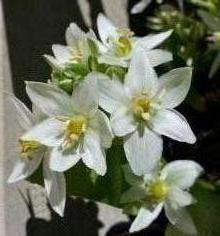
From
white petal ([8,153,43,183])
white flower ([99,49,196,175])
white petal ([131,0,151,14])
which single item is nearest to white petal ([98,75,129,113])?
white flower ([99,49,196,175])

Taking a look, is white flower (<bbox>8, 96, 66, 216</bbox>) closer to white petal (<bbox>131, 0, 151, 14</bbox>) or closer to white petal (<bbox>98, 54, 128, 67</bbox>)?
white petal (<bbox>98, 54, 128, 67</bbox>)

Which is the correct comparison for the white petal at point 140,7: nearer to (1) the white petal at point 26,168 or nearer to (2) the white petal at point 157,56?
(2) the white petal at point 157,56

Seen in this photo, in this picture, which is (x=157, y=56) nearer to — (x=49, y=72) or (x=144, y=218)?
(x=144, y=218)

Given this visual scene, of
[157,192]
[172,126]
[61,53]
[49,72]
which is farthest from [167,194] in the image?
[49,72]

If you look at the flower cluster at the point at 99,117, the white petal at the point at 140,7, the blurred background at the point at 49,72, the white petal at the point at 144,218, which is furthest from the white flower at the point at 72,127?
Result: the white petal at the point at 140,7

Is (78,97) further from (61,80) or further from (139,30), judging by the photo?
(139,30)
